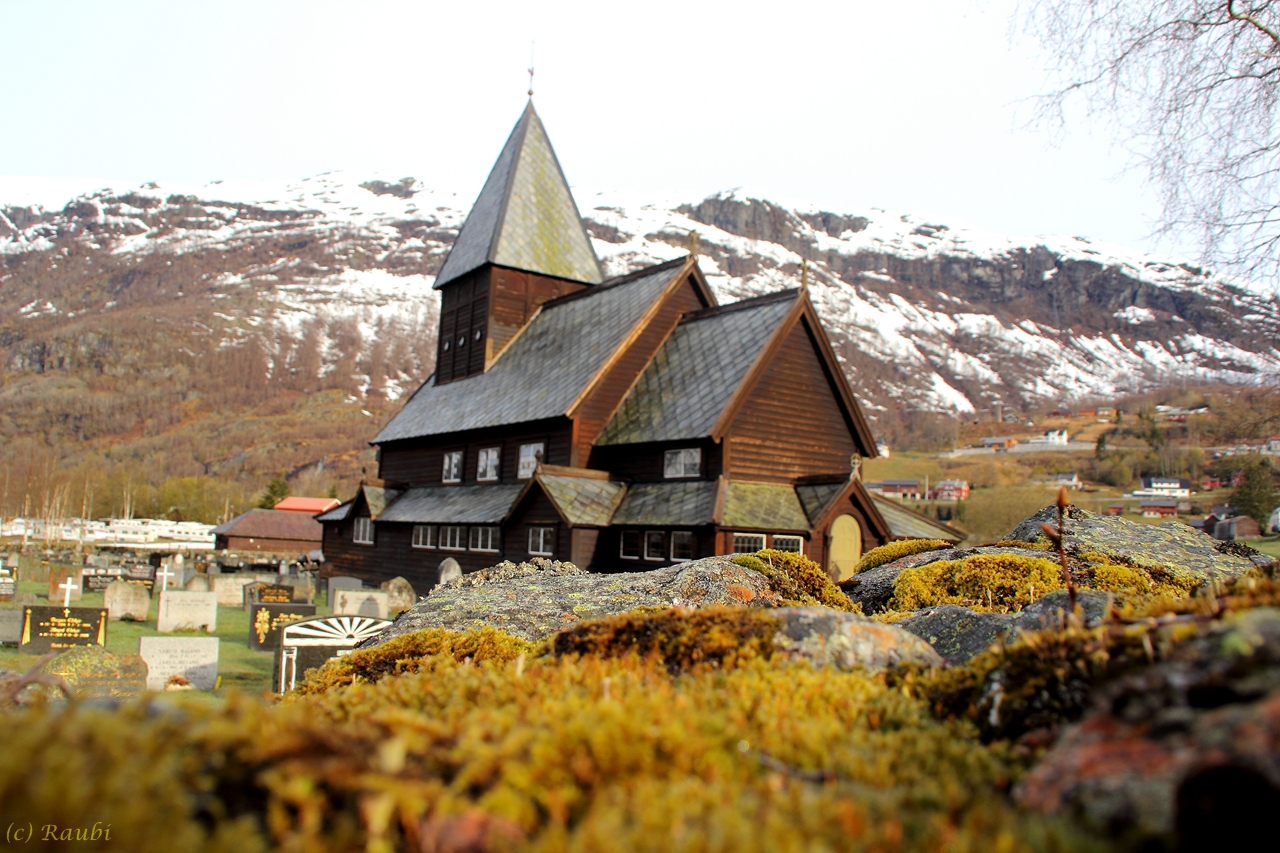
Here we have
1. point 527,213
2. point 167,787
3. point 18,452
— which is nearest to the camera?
point 167,787

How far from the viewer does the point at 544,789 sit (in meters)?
2.60

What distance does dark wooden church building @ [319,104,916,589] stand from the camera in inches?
953

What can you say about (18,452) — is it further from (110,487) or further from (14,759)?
(14,759)

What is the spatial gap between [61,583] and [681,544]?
24.2 metres

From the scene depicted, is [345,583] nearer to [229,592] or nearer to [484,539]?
[229,592]

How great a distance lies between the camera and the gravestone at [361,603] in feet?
76.8

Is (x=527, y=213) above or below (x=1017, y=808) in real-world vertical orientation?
above

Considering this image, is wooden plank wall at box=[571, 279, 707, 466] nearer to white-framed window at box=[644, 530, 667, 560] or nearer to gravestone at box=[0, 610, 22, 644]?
white-framed window at box=[644, 530, 667, 560]

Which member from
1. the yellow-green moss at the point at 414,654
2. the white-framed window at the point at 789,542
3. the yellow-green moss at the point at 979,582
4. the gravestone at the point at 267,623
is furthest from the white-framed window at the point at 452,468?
the yellow-green moss at the point at 414,654

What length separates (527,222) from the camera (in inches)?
1505

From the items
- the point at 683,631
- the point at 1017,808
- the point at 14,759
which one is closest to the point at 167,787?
the point at 14,759

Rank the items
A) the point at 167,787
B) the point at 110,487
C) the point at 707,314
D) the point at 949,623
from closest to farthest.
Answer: the point at 167,787
the point at 949,623
the point at 707,314
the point at 110,487

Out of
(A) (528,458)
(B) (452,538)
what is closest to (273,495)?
(B) (452,538)

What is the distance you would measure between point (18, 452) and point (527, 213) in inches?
6432
